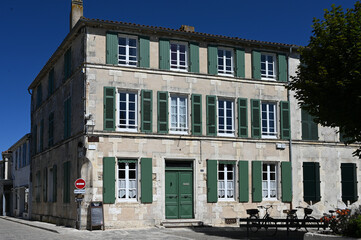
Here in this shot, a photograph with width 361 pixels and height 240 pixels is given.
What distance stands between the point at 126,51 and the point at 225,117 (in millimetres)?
5124

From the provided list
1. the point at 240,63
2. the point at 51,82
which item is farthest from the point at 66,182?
the point at 240,63

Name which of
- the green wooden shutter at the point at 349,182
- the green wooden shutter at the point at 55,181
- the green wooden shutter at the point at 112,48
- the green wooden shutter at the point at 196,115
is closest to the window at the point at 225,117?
the green wooden shutter at the point at 196,115

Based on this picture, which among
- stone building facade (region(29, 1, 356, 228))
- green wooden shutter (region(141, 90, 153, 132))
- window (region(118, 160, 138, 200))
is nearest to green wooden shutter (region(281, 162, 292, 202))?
stone building facade (region(29, 1, 356, 228))

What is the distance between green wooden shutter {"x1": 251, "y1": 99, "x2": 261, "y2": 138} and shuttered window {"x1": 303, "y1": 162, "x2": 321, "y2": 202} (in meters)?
2.79

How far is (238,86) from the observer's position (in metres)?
23.5

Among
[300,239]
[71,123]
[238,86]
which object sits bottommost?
[300,239]

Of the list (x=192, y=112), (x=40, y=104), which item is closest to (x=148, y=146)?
(x=192, y=112)

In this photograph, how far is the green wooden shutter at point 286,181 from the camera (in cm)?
2361

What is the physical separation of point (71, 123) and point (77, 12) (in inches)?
223

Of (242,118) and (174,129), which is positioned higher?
(242,118)

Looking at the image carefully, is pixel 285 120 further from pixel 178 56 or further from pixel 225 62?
pixel 178 56

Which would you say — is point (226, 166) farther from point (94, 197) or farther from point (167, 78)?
point (94, 197)

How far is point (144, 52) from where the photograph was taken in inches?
857

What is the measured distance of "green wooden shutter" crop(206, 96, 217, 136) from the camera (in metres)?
22.6
